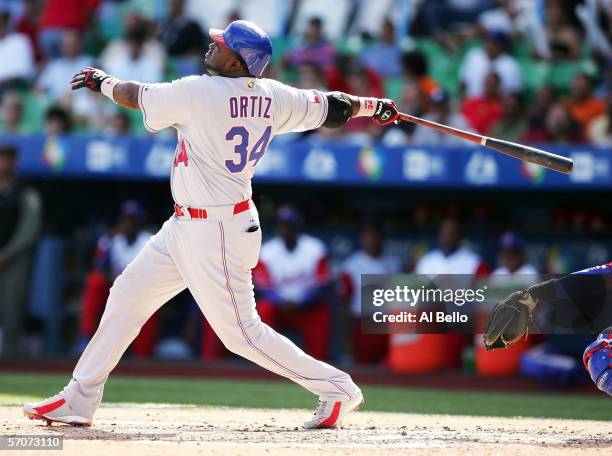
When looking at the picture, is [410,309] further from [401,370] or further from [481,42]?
[481,42]

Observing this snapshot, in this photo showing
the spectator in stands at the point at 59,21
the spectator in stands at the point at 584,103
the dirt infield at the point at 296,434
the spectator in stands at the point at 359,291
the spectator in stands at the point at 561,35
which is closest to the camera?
the dirt infield at the point at 296,434

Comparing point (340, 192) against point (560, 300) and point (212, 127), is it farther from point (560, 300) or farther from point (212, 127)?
point (212, 127)

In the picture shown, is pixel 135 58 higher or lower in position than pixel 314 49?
lower

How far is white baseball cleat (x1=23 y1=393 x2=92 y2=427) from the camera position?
519 centimetres

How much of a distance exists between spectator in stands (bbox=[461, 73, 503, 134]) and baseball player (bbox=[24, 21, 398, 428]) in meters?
4.91

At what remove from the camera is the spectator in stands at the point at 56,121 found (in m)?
10.8

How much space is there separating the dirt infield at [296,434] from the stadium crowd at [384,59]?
13.5 ft

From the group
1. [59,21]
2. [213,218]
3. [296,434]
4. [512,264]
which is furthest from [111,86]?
[59,21]

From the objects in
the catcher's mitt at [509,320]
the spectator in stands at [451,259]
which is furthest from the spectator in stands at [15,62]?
the catcher's mitt at [509,320]

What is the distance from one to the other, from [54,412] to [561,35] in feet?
23.4

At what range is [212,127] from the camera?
5023 mm

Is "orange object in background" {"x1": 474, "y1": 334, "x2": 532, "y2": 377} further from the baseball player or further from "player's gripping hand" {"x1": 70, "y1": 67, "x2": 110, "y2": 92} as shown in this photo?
"player's gripping hand" {"x1": 70, "y1": 67, "x2": 110, "y2": 92}

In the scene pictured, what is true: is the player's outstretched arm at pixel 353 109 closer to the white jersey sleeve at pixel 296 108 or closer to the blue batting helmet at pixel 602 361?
the white jersey sleeve at pixel 296 108

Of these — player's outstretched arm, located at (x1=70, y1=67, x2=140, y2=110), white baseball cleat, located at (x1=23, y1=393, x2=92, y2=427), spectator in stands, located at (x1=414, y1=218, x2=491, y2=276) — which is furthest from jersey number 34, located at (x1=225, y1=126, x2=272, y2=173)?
spectator in stands, located at (x1=414, y1=218, x2=491, y2=276)
